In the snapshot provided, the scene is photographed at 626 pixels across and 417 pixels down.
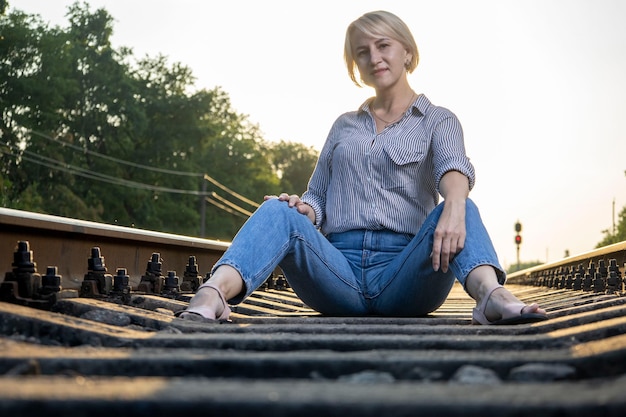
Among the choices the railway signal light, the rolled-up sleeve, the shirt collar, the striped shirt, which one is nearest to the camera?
the rolled-up sleeve

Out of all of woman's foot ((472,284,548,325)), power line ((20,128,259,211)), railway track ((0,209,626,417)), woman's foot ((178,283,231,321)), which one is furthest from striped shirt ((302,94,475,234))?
power line ((20,128,259,211))

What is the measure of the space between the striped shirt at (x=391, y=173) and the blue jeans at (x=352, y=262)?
0.24ft

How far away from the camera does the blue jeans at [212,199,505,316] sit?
126 inches

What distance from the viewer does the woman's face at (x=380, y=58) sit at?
3752 mm

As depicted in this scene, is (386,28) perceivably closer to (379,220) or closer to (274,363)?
(379,220)

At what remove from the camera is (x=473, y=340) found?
218 cm

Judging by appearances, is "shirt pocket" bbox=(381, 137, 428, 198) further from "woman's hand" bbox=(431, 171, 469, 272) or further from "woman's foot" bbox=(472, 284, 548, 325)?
"woman's foot" bbox=(472, 284, 548, 325)

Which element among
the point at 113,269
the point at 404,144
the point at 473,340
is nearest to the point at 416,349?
the point at 473,340

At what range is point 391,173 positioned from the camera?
3754 millimetres

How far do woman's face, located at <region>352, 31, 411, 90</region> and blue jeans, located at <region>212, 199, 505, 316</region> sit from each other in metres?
0.71

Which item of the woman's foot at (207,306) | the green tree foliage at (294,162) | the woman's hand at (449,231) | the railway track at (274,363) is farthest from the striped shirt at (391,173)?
the green tree foliage at (294,162)

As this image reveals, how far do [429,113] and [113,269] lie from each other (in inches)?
78.3

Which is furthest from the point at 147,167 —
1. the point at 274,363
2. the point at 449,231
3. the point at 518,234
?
the point at 274,363

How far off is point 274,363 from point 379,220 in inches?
76.8
